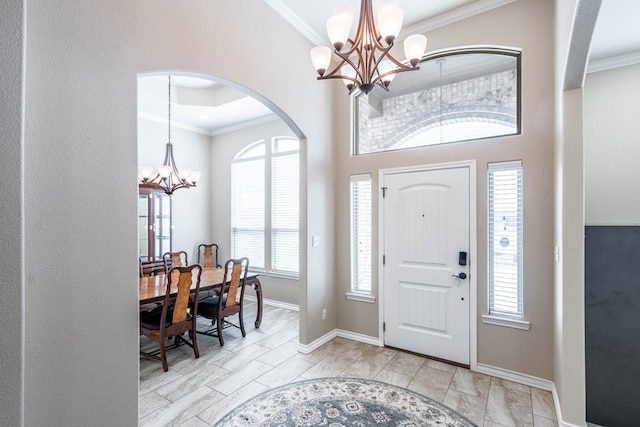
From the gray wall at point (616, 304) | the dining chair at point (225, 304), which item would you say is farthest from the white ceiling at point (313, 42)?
the dining chair at point (225, 304)

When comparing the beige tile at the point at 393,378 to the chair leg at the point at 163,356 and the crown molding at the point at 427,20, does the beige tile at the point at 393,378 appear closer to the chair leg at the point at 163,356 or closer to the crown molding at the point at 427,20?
the chair leg at the point at 163,356

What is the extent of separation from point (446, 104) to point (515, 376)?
2911 mm

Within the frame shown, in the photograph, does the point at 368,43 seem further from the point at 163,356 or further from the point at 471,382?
the point at 163,356

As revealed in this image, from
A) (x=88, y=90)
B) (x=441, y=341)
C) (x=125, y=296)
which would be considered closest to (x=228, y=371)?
(x=125, y=296)

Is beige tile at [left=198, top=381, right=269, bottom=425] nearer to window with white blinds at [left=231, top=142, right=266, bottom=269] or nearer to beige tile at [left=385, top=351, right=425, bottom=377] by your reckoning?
beige tile at [left=385, top=351, right=425, bottom=377]

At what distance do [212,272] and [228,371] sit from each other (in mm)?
A: 1801

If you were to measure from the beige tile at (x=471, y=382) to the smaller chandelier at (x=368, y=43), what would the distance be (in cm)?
276

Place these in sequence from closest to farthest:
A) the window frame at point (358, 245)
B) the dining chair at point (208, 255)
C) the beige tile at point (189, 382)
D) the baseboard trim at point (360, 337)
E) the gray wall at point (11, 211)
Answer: the gray wall at point (11, 211)
the beige tile at point (189, 382)
the baseboard trim at point (360, 337)
the window frame at point (358, 245)
the dining chair at point (208, 255)

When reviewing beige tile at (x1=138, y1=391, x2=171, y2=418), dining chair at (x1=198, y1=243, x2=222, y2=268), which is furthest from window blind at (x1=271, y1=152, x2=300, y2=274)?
beige tile at (x1=138, y1=391, x2=171, y2=418)

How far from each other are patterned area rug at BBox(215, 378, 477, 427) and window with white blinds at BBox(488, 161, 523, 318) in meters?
1.21

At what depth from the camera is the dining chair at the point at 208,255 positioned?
5.98m

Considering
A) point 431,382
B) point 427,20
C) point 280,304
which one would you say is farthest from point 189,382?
point 427,20

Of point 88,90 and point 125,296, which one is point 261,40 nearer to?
point 88,90

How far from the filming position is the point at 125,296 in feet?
6.02
